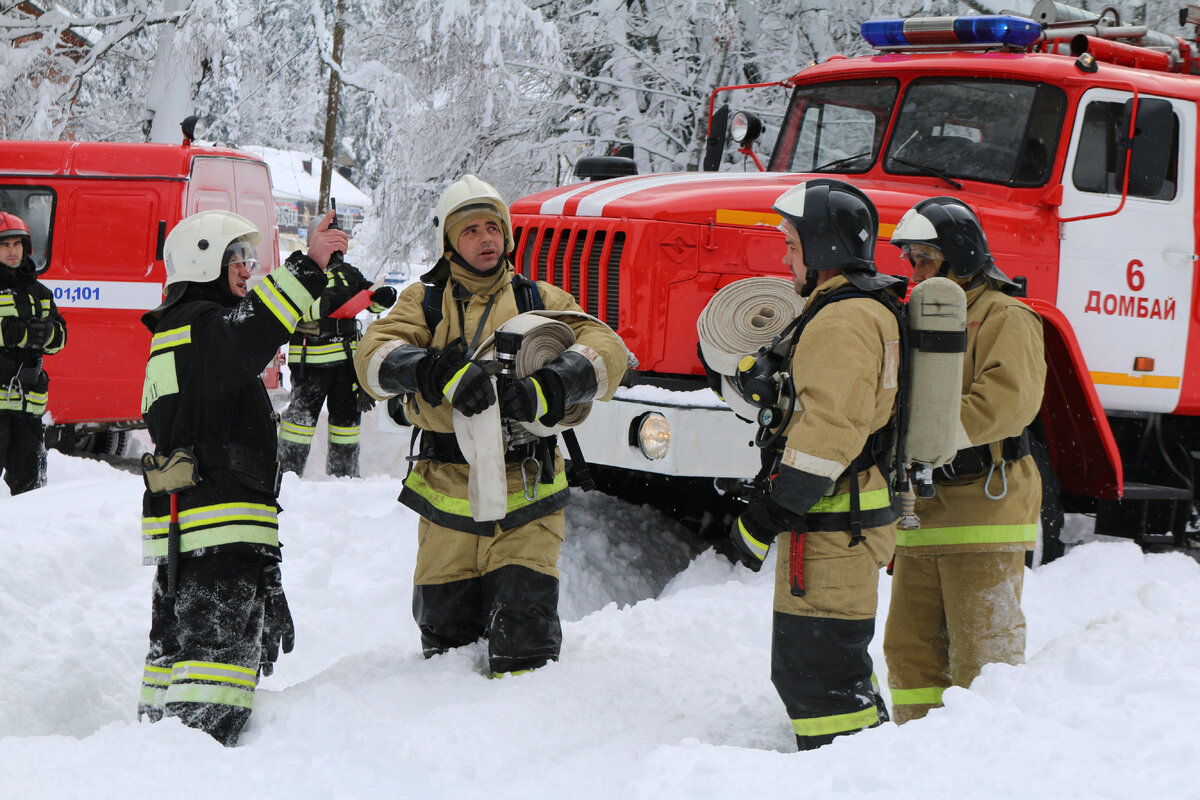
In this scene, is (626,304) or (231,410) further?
(626,304)

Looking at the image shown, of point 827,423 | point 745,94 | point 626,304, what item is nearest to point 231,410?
point 827,423

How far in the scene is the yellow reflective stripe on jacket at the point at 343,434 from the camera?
26.0ft

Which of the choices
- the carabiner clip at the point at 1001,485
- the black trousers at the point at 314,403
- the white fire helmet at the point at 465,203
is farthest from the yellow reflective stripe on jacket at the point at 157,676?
the black trousers at the point at 314,403

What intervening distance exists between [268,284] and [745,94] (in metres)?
9.38

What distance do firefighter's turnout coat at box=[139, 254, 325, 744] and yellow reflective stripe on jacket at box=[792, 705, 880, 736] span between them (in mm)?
1630

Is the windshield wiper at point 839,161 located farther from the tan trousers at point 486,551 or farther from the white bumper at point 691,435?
the tan trousers at point 486,551

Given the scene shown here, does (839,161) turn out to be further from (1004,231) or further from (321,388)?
(321,388)

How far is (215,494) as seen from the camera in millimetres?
3514

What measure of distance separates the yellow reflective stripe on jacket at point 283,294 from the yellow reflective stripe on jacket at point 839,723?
71.9 inches

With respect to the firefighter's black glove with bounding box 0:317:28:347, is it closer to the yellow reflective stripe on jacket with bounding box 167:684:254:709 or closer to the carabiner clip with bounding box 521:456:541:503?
the yellow reflective stripe on jacket with bounding box 167:684:254:709

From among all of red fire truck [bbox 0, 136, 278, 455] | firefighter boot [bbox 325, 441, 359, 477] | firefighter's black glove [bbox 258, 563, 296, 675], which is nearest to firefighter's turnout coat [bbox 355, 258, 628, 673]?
firefighter's black glove [bbox 258, 563, 296, 675]

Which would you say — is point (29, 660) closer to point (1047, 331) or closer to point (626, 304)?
point (626, 304)

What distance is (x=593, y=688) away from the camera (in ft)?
12.0

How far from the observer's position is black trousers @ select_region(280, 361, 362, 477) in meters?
7.59
